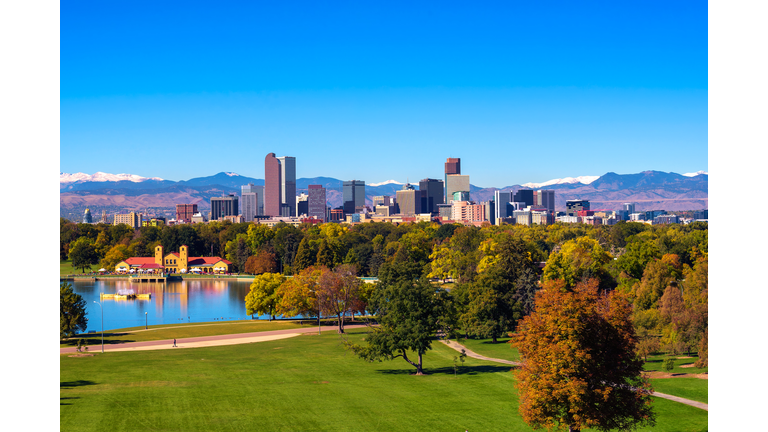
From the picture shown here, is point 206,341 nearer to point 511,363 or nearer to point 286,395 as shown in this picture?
point 286,395

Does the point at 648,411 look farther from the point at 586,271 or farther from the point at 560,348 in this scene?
the point at 586,271

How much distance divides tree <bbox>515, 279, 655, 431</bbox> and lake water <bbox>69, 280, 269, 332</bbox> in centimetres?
4012

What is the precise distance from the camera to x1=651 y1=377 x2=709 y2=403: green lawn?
23.7m

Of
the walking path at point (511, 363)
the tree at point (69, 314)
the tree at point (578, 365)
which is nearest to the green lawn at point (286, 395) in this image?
the walking path at point (511, 363)

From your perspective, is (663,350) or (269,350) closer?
(663,350)

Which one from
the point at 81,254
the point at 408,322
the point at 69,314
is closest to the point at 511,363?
the point at 408,322

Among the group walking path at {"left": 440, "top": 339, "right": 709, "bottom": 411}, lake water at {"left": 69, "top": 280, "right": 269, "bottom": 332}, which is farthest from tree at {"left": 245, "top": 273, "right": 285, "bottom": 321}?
walking path at {"left": 440, "top": 339, "right": 709, "bottom": 411}

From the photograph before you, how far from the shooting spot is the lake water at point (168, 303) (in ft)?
185

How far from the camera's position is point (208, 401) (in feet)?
77.3

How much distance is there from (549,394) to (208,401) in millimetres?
12899

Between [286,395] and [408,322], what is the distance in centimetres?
734

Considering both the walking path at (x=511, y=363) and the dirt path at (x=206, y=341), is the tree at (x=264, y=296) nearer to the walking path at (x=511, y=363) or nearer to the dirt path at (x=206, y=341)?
the dirt path at (x=206, y=341)

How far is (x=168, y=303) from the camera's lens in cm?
7112

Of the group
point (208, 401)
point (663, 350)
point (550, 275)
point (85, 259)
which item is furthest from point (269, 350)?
point (85, 259)
